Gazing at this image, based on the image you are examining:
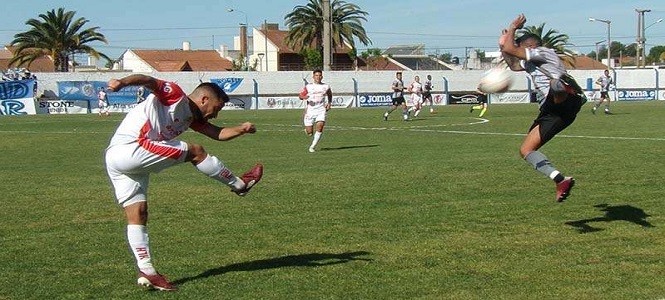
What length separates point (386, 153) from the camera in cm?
2139

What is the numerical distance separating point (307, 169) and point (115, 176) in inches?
388

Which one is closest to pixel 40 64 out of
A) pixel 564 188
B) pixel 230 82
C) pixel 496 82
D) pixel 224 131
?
pixel 230 82

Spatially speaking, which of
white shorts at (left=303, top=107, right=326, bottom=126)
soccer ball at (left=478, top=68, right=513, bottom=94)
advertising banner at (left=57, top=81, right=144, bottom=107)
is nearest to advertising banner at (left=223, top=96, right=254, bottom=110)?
advertising banner at (left=57, top=81, right=144, bottom=107)

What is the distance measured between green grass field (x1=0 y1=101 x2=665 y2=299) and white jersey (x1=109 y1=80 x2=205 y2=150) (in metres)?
1.24

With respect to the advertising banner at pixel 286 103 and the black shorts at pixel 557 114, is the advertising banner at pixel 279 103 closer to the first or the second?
the advertising banner at pixel 286 103

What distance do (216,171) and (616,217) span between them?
5.13m

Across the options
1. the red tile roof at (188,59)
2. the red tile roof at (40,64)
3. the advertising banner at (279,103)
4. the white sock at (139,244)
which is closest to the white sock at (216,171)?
the white sock at (139,244)

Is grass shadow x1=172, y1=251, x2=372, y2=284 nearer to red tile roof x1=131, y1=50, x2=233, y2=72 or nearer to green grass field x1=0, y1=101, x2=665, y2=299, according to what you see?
green grass field x1=0, y1=101, x2=665, y2=299

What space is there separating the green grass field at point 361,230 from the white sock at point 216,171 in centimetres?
79

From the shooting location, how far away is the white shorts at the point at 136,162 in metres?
7.88

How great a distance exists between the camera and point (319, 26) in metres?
96.9

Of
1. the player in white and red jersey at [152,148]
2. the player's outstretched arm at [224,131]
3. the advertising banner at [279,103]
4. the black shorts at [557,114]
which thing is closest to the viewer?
the player in white and red jersey at [152,148]

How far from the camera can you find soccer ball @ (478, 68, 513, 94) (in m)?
10.9

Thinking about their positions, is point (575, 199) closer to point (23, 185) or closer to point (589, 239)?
point (589, 239)
